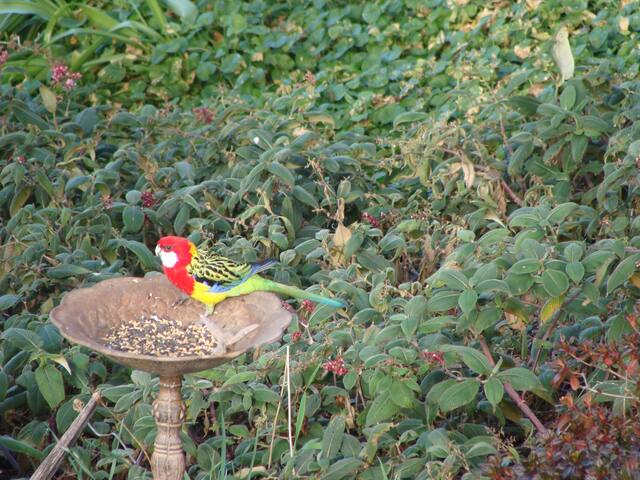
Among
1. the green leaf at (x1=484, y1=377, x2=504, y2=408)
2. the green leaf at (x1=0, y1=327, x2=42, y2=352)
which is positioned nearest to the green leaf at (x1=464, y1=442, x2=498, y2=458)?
the green leaf at (x1=484, y1=377, x2=504, y2=408)

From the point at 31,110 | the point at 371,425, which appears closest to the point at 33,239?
the point at 31,110

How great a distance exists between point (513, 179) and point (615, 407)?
1946mm

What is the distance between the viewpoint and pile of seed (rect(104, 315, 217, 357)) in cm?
278

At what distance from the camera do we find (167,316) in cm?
308

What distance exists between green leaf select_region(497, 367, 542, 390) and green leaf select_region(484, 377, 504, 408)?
0.11 ft

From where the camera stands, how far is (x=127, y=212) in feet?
14.5

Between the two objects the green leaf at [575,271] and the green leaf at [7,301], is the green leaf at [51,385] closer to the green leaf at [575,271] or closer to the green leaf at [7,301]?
the green leaf at [7,301]

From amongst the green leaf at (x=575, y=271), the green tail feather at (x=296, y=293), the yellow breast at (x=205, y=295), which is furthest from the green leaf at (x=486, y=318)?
the yellow breast at (x=205, y=295)

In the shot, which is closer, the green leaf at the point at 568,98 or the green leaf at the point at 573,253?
the green leaf at the point at 573,253

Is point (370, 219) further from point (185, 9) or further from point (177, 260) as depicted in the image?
point (185, 9)

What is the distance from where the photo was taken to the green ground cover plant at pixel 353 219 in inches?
123

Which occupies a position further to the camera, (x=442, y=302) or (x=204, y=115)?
(x=204, y=115)

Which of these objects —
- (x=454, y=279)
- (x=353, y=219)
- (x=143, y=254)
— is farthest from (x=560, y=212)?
(x=143, y=254)

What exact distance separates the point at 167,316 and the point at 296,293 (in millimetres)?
454
